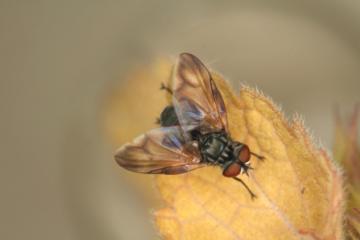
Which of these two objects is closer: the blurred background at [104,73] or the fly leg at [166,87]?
the fly leg at [166,87]

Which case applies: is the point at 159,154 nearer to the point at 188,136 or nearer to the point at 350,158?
the point at 188,136

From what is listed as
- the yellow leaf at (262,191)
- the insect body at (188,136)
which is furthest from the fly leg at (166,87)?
the yellow leaf at (262,191)

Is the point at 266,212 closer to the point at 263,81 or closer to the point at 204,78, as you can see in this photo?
the point at 204,78

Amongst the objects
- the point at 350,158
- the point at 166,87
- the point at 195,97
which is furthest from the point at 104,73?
the point at 350,158

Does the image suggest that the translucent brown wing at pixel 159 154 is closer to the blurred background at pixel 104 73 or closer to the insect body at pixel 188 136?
the insect body at pixel 188 136

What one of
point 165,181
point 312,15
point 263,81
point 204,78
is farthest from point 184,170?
point 312,15

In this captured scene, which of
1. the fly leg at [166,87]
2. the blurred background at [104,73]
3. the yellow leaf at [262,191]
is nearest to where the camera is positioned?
the yellow leaf at [262,191]
